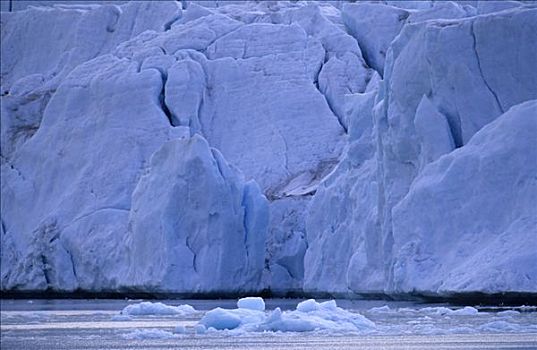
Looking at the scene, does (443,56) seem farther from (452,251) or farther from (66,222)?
(66,222)

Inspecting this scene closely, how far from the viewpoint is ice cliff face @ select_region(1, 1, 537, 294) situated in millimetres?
24391

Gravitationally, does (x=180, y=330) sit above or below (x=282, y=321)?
below

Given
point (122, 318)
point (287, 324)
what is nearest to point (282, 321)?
point (287, 324)

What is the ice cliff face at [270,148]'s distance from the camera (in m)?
24.4

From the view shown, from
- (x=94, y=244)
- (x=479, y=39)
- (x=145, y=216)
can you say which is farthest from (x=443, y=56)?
(x=94, y=244)

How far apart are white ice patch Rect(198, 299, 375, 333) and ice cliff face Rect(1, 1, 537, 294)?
241 cm

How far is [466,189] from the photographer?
2423cm

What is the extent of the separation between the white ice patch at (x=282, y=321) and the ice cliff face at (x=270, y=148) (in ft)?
7.89

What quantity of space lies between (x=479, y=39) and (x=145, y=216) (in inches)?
395

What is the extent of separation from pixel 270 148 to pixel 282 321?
61.3 feet

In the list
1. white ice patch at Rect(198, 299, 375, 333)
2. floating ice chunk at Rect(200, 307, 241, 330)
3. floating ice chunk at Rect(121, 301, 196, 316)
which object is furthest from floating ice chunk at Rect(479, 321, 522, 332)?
floating ice chunk at Rect(121, 301, 196, 316)

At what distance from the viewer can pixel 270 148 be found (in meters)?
39.2

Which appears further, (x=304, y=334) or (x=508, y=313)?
(x=508, y=313)

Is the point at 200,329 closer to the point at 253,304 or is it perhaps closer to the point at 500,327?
the point at 253,304
